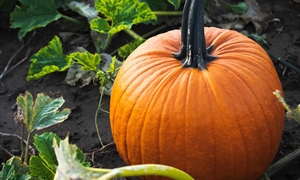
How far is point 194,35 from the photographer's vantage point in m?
1.97

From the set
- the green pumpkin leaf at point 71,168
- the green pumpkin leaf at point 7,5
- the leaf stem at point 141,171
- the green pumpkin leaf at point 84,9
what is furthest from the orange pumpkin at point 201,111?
the green pumpkin leaf at point 7,5

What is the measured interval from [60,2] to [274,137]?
72.6 inches

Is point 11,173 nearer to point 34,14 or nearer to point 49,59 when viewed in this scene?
point 49,59

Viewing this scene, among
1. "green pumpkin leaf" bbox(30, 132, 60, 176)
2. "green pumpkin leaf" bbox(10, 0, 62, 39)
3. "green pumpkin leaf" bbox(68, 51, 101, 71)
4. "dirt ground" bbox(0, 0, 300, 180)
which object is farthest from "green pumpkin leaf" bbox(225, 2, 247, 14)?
"green pumpkin leaf" bbox(30, 132, 60, 176)

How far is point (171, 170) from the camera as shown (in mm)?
1358

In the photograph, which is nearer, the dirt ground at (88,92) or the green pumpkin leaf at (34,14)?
the dirt ground at (88,92)

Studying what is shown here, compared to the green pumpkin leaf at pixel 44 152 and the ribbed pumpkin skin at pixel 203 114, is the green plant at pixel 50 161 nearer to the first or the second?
the green pumpkin leaf at pixel 44 152

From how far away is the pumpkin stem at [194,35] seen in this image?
6.45ft

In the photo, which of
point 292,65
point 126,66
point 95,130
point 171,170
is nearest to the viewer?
point 171,170

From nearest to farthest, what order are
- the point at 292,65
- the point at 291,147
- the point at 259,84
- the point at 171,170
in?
the point at 171,170
the point at 259,84
the point at 291,147
the point at 292,65

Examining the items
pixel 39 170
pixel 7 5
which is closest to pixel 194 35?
pixel 39 170

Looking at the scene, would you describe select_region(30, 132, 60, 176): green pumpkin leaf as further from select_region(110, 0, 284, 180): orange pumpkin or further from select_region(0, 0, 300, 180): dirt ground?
select_region(0, 0, 300, 180): dirt ground

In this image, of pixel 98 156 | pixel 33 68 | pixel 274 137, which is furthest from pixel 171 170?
pixel 33 68

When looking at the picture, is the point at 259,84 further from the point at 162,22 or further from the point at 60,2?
the point at 60,2
